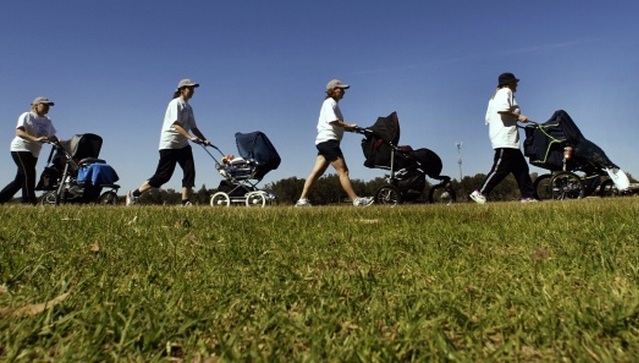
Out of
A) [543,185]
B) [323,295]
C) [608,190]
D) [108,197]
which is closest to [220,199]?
[108,197]

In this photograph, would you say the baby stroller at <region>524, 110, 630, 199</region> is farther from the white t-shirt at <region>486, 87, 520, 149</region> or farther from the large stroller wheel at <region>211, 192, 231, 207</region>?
the large stroller wheel at <region>211, 192, 231, 207</region>

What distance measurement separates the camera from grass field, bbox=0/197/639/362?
1.58 meters

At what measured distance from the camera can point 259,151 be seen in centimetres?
1048

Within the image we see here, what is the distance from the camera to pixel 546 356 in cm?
148

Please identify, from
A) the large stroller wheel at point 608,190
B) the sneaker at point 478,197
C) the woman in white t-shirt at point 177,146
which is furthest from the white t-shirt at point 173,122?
the large stroller wheel at point 608,190

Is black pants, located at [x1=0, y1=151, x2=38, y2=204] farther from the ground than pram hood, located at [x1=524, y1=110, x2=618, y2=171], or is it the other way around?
pram hood, located at [x1=524, y1=110, x2=618, y2=171]

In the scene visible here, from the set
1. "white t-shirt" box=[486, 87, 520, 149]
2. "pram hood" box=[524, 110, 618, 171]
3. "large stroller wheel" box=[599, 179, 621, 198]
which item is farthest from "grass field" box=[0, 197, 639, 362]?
"large stroller wheel" box=[599, 179, 621, 198]

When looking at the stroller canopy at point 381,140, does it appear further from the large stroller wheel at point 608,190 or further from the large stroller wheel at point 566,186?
the large stroller wheel at point 608,190

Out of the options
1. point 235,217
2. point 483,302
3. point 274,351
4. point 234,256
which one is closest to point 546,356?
point 483,302

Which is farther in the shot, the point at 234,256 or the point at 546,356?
the point at 234,256

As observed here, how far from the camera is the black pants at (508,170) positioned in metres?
9.24

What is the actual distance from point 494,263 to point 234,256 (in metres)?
1.46

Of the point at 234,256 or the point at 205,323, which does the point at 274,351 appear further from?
the point at 234,256

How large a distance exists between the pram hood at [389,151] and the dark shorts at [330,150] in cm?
145
